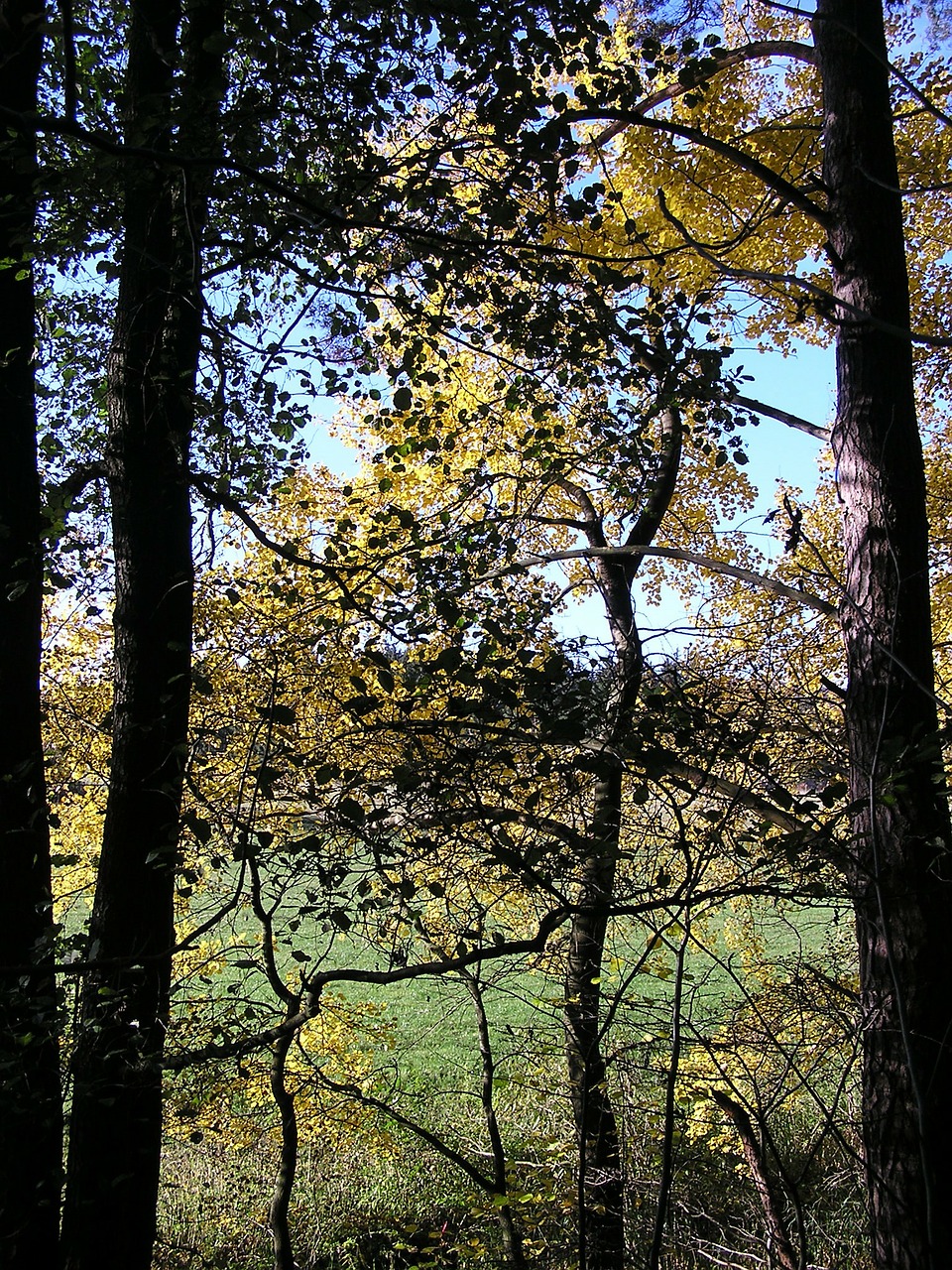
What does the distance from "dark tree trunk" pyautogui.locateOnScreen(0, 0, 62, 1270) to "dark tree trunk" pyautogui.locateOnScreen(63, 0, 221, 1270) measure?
0.13 metres

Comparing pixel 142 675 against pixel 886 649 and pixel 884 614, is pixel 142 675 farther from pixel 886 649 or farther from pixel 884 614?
pixel 884 614

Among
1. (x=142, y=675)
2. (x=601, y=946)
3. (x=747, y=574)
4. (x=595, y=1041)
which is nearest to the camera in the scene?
(x=595, y=1041)

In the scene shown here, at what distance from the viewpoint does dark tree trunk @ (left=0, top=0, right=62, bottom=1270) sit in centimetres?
288

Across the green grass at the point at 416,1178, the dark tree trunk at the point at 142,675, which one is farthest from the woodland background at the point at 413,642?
the green grass at the point at 416,1178

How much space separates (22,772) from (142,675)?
0.64 meters

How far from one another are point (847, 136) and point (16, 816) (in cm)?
497

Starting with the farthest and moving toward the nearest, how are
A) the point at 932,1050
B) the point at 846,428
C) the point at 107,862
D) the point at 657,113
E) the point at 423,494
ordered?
the point at 423,494, the point at 657,113, the point at 846,428, the point at 932,1050, the point at 107,862

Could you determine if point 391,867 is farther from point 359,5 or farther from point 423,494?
point 423,494

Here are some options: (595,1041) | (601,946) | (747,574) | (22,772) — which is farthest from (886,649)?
(22,772)

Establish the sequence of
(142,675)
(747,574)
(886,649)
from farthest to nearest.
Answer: (747,574), (142,675), (886,649)

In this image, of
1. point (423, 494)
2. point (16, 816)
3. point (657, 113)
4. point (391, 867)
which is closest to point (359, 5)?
point (391, 867)

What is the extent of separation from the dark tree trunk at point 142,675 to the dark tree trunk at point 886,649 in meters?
2.35

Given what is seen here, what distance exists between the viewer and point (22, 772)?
3104 mm

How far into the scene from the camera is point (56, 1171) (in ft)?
10.7
